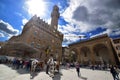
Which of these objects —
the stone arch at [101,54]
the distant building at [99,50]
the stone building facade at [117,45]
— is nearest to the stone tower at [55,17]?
the distant building at [99,50]

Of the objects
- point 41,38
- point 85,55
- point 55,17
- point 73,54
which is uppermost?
point 55,17

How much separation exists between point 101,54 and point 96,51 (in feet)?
8.18

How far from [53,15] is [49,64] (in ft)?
148

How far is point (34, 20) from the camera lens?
3656cm

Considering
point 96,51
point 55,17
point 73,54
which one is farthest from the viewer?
point 55,17

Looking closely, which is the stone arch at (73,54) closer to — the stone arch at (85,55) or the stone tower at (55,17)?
the stone arch at (85,55)

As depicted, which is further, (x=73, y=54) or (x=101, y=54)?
(x=73, y=54)

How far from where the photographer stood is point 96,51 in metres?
42.8

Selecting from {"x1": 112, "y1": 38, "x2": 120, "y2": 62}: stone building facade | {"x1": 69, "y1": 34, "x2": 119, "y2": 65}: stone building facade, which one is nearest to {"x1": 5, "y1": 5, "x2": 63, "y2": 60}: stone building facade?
{"x1": 69, "y1": 34, "x2": 119, "y2": 65}: stone building facade

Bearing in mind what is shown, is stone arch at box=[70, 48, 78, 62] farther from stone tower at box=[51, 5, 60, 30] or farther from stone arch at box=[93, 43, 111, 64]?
stone tower at box=[51, 5, 60, 30]

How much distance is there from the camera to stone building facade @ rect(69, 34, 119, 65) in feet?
120

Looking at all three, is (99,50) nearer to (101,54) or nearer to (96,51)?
(96,51)

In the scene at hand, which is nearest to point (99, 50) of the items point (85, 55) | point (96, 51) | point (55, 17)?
point (96, 51)

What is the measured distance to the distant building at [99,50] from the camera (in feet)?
120
